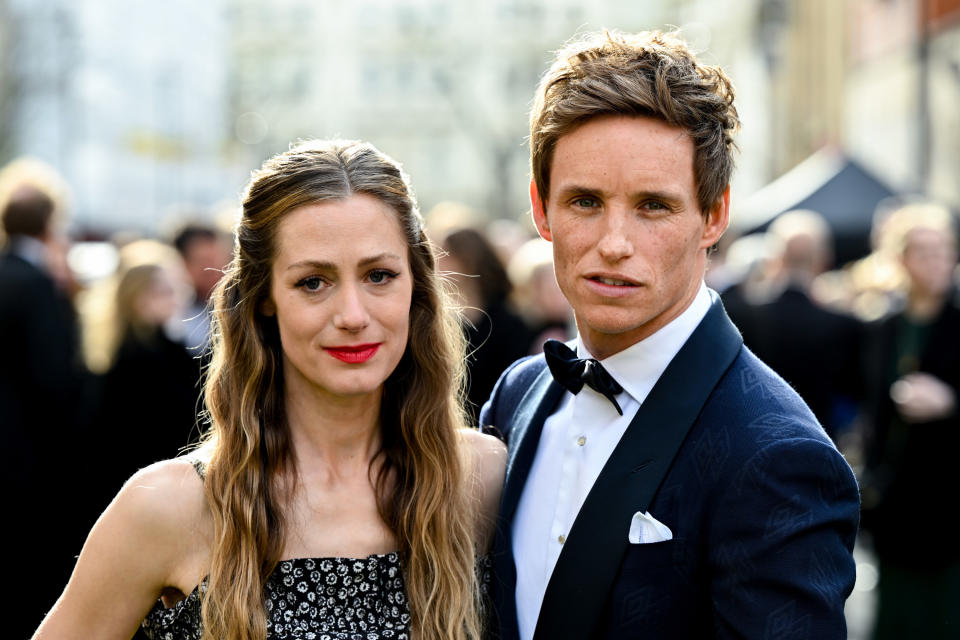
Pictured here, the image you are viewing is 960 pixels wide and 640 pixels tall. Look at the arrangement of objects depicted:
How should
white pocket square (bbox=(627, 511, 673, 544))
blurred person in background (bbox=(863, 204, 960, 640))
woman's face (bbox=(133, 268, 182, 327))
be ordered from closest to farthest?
white pocket square (bbox=(627, 511, 673, 544))
blurred person in background (bbox=(863, 204, 960, 640))
woman's face (bbox=(133, 268, 182, 327))

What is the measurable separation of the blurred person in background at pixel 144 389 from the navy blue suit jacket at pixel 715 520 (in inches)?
136

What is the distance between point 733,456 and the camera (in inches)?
100

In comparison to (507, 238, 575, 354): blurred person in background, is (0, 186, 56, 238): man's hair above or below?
above

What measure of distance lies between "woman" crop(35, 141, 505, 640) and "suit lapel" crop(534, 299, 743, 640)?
1.25 ft

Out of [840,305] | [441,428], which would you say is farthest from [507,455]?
[840,305]

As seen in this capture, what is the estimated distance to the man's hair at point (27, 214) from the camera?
661cm

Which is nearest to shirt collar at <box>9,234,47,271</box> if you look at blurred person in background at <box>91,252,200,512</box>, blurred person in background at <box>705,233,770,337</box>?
blurred person in background at <box>91,252,200,512</box>

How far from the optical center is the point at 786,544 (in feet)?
7.91

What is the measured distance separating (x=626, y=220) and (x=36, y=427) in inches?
174

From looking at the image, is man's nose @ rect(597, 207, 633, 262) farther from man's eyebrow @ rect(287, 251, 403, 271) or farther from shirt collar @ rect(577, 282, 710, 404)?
man's eyebrow @ rect(287, 251, 403, 271)

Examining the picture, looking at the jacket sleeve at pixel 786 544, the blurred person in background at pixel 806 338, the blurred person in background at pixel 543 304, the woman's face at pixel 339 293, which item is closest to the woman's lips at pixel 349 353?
the woman's face at pixel 339 293

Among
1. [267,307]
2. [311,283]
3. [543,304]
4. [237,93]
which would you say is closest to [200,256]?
[543,304]

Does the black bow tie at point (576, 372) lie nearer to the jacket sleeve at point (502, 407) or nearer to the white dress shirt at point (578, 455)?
the white dress shirt at point (578, 455)

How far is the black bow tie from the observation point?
9.21 feet
